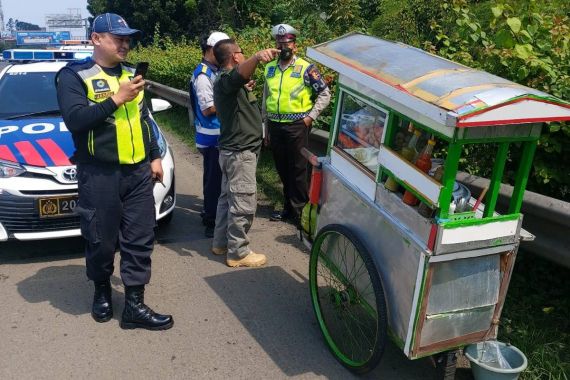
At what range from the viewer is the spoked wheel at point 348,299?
2672mm

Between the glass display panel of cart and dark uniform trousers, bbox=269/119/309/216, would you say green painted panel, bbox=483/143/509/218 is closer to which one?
the glass display panel of cart

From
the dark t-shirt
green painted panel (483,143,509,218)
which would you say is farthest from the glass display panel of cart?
the dark t-shirt

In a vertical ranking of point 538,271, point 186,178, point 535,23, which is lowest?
point 186,178

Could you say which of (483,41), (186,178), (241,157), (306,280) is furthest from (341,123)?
(186,178)

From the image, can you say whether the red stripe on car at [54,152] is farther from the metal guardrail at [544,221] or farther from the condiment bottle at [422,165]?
the metal guardrail at [544,221]

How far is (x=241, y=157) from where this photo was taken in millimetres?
4125

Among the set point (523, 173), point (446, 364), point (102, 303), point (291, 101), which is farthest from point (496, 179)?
point (291, 101)

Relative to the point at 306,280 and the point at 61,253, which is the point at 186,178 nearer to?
the point at 61,253

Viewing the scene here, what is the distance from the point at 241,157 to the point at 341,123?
3.75 feet

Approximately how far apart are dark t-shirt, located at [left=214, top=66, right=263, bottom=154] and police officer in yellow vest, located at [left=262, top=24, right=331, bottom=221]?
0.82 metres

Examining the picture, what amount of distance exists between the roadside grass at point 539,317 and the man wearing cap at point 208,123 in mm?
2736

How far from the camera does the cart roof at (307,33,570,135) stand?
2.10 meters

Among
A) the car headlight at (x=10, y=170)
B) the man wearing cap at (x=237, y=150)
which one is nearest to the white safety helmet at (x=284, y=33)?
the man wearing cap at (x=237, y=150)

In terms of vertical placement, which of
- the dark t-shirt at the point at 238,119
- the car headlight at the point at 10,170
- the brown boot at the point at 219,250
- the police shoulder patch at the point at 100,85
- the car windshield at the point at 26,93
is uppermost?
the police shoulder patch at the point at 100,85
